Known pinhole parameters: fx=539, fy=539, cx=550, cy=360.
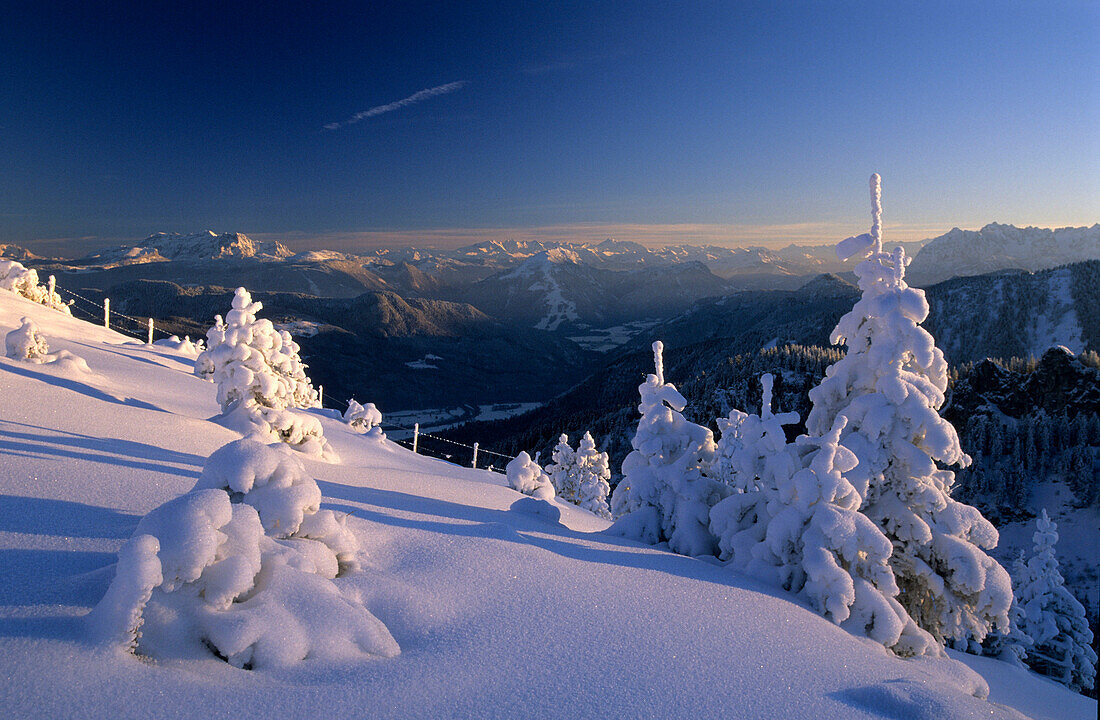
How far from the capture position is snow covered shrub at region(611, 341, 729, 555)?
816 centimetres

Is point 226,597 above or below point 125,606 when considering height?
below

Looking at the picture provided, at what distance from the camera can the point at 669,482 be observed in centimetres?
870

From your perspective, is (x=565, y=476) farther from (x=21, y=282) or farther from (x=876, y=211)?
(x=21, y=282)

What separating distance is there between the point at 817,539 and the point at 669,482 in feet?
8.23

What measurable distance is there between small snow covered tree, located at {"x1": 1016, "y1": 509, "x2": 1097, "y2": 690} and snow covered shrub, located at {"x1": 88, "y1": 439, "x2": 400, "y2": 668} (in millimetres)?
24032

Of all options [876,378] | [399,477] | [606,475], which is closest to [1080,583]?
[606,475]

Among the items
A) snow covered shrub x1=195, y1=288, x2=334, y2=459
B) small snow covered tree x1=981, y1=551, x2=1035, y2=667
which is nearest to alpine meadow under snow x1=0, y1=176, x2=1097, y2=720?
snow covered shrub x1=195, y1=288, x2=334, y2=459

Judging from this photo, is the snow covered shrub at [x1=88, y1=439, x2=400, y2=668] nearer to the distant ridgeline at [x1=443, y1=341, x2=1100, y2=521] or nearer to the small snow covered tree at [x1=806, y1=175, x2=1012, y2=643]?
the small snow covered tree at [x1=806, y1=175, x2=1012, y2=643]

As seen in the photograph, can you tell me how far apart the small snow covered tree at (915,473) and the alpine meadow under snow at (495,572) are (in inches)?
1.3

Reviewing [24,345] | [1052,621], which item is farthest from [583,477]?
[24,345]

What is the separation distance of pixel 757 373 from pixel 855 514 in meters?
105

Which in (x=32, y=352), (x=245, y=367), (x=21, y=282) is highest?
(x=21, y=282)

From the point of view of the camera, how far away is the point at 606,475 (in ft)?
103

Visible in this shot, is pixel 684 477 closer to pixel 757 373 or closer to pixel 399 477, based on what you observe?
pixel 399 477
